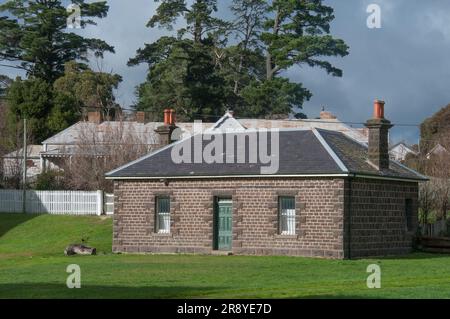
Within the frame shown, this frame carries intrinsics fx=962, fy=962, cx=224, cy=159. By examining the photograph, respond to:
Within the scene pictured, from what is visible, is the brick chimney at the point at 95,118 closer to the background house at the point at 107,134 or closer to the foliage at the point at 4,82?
the background house at the point at 107,134

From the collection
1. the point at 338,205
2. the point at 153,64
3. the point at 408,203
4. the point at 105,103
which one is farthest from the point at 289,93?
the point at 338,205

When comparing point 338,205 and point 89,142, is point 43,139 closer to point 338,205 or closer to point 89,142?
point 89,142

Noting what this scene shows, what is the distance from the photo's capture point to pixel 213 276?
26766 millimetres

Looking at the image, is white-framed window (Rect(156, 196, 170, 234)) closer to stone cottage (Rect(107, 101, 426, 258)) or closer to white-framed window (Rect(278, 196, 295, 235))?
stone cottage (Rect(107, 101, 426, 258))

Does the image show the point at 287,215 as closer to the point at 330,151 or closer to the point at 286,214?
the point at 286,214

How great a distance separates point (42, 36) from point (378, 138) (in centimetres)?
4671

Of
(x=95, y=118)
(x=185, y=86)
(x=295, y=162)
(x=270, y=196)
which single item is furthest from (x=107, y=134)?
(x=295, y=162)

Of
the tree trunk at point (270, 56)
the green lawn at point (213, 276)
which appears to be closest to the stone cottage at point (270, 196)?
the green lawn at point (213, 276)

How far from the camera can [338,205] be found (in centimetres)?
3569

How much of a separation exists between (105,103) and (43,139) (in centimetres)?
1077

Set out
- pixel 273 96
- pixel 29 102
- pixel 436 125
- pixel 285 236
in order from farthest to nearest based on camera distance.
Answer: pixel 436 125 → pixel 273 96 → pixel 29 102 → pixel 285 236

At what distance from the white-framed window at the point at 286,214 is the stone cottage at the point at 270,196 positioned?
0.13 feet

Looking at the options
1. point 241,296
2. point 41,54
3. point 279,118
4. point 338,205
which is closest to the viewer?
point 241,296

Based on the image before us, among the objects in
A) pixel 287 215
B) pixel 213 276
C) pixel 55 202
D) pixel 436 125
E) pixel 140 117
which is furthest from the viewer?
pixel 436 125
